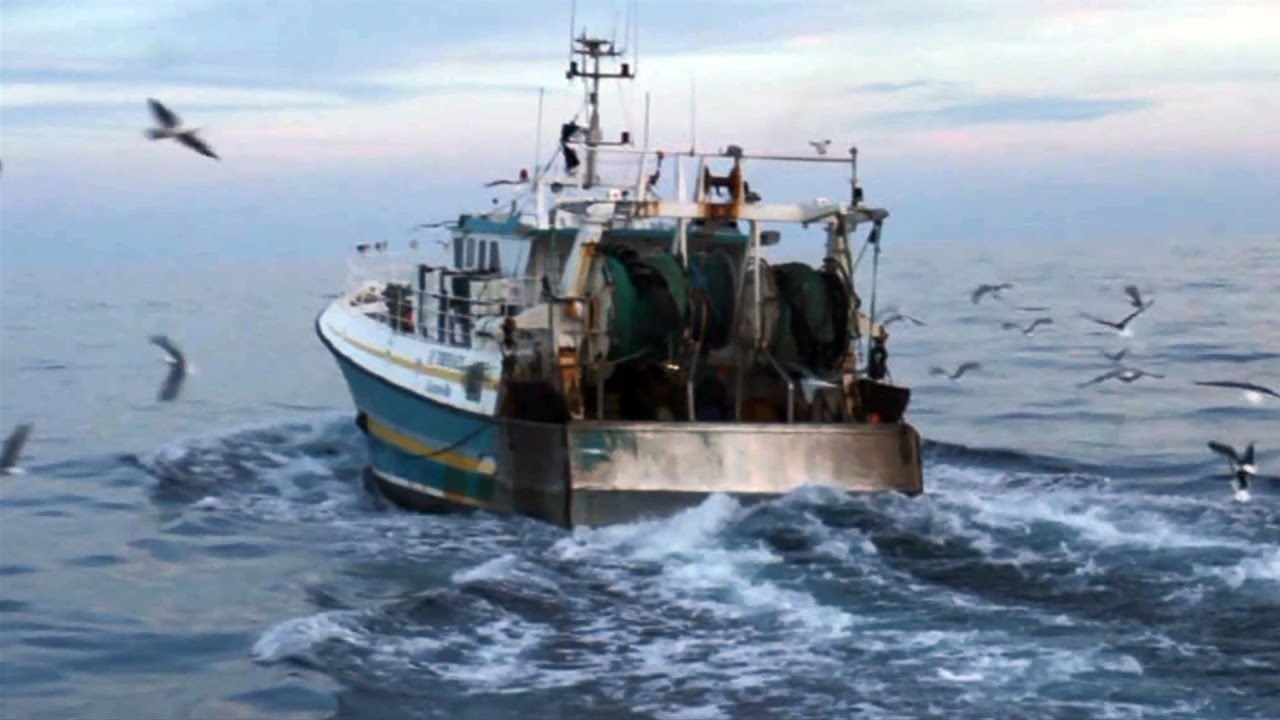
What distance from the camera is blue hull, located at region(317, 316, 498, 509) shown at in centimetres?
1864

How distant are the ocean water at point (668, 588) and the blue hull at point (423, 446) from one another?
34 cm

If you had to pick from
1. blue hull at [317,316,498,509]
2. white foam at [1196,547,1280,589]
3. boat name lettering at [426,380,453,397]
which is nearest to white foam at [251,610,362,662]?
blue hull at [317,316,498,509]

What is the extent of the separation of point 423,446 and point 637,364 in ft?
9.01

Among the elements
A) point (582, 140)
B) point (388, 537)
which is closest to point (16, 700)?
point (388, 537)

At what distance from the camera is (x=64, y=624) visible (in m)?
14.6

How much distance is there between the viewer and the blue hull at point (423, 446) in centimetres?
1864

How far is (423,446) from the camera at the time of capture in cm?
1986

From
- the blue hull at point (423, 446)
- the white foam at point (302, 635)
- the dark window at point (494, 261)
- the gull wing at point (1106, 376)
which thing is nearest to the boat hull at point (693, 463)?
the blue hull at point (423, 446)

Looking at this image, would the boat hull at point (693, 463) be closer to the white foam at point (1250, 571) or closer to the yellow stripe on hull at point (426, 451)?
the yellow stripe on hull at point (426, 451)

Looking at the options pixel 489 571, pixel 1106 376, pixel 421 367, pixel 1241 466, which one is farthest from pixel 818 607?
pixel 1106 376

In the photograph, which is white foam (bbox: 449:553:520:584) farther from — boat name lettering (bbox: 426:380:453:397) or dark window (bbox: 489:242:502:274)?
dark window (bbox: 489:242:502:274)

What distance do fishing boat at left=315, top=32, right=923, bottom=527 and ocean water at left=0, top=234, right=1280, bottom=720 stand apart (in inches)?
15.0

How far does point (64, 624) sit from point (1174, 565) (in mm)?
8554

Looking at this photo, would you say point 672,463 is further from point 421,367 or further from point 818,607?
point 421,367
